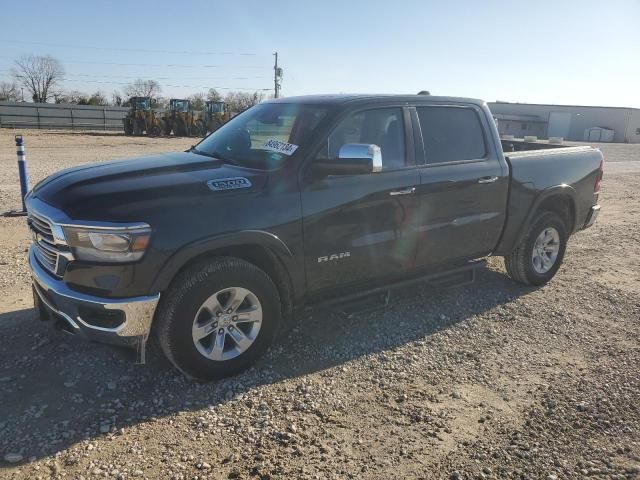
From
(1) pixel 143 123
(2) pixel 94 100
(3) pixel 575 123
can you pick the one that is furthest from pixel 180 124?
(3) pixel 575 123

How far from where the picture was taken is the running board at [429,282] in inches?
165

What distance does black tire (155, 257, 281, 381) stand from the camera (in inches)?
131

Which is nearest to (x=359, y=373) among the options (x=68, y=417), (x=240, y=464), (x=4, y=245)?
(x=240, y=464)

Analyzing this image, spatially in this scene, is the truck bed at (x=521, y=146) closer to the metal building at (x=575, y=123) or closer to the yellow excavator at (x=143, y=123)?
the yellow excavator at (x=143, y=123)

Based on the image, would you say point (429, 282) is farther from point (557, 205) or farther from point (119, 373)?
point (119, 373)

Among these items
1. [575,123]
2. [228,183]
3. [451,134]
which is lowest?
[228,183]

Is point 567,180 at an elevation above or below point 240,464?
above

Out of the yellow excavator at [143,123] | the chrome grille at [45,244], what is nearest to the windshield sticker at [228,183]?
the chrome grille at [45,244]

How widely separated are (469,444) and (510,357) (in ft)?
4.31

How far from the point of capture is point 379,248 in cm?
419

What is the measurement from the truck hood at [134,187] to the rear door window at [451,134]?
5.53ft

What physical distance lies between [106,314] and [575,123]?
72789mm

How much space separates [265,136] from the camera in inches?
167

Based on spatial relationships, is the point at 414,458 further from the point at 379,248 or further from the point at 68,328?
the point at 68,328
